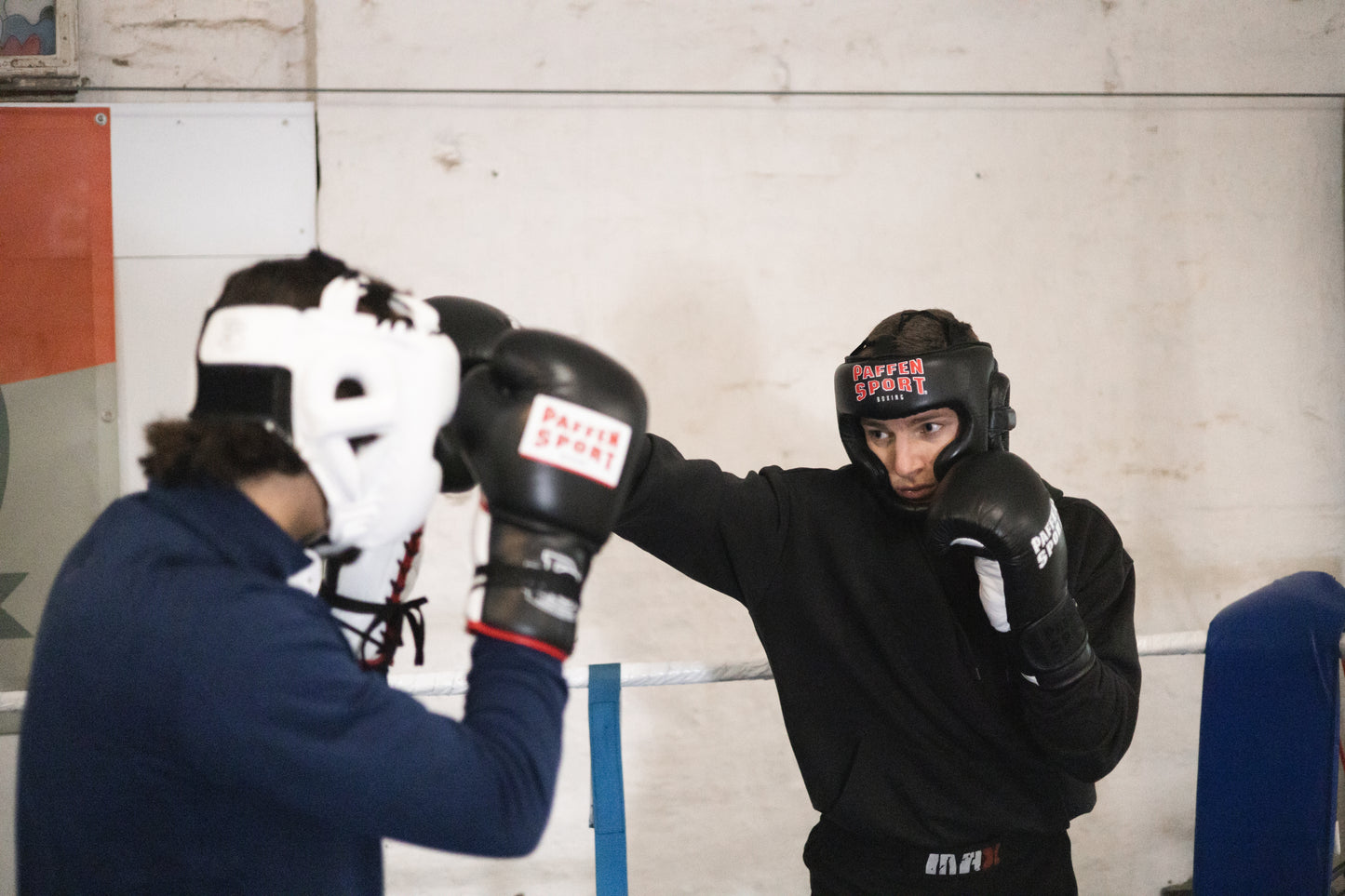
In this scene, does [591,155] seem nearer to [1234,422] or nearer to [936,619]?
[936,619]

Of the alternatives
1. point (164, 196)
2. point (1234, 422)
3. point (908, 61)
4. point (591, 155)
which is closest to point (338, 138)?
point (164, 196)

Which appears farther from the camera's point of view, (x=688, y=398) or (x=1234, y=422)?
(x=1234, y=422)

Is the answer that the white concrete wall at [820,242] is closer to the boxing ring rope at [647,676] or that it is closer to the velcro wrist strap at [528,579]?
the boxing ring rope at [647,676]

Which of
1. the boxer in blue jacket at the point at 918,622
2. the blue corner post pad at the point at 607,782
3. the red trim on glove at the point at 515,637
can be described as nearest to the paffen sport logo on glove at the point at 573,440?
the red trim on glove at the point at 515,637

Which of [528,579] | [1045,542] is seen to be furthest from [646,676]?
[528,579]

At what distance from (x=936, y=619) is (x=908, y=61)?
1606 millimetres

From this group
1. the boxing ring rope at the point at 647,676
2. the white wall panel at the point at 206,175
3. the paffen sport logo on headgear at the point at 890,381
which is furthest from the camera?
the white wall panel at the point at 206,175

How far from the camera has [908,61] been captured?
2471 millimetres

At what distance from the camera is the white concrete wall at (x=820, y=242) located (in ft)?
7.56

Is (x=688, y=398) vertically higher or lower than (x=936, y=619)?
higher

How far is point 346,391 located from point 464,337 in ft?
0.93

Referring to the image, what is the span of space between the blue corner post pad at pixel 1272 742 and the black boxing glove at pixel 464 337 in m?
1.18

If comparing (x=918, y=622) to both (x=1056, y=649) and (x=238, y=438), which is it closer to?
(x=1056, y=649)

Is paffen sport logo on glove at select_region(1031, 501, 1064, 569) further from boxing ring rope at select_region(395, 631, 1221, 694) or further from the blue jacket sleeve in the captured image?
the blue jacket sleeve
